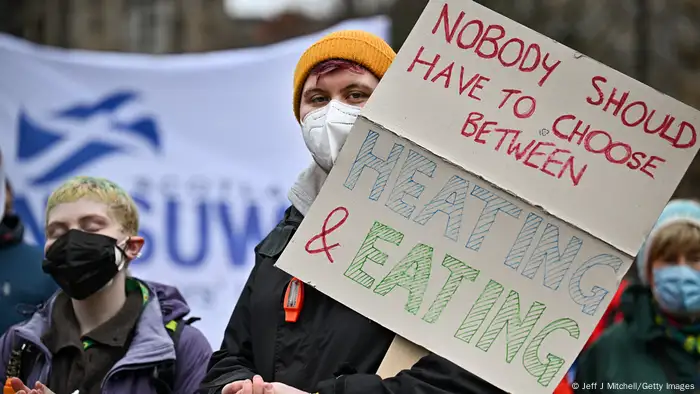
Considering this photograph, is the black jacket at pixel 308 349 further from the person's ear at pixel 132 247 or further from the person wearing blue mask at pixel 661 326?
the person wearing blue mask at pixel 661 326

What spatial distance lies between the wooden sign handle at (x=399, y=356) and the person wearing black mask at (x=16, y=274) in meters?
2.19

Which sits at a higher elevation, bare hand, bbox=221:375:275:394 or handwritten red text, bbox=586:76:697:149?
handwritten red text, bbox=586:76:697:149

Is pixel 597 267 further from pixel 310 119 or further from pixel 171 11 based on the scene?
pixel 171 11

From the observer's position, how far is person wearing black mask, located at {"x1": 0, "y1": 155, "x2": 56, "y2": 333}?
4.62m

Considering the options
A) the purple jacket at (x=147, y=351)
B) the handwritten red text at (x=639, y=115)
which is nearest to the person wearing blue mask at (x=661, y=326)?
the purple jacket at (x=147, y=351)

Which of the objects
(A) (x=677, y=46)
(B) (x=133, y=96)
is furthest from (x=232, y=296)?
(A) (x=677, y=46)

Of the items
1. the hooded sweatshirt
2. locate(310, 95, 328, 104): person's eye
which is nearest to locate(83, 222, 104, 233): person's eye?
the hooded sweatshirt

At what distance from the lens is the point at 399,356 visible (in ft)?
8.97

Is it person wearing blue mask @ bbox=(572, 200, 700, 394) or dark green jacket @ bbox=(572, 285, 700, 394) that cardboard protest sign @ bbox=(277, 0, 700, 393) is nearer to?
person wearing blue mask @ bbox=(572, 200, 700, 394)

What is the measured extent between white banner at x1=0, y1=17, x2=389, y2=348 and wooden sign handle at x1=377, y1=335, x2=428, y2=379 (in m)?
3.74

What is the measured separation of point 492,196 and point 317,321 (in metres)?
0.52

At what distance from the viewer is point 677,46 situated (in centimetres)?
2425

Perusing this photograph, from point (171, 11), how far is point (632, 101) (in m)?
34.5

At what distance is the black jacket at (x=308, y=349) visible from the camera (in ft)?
8.71
